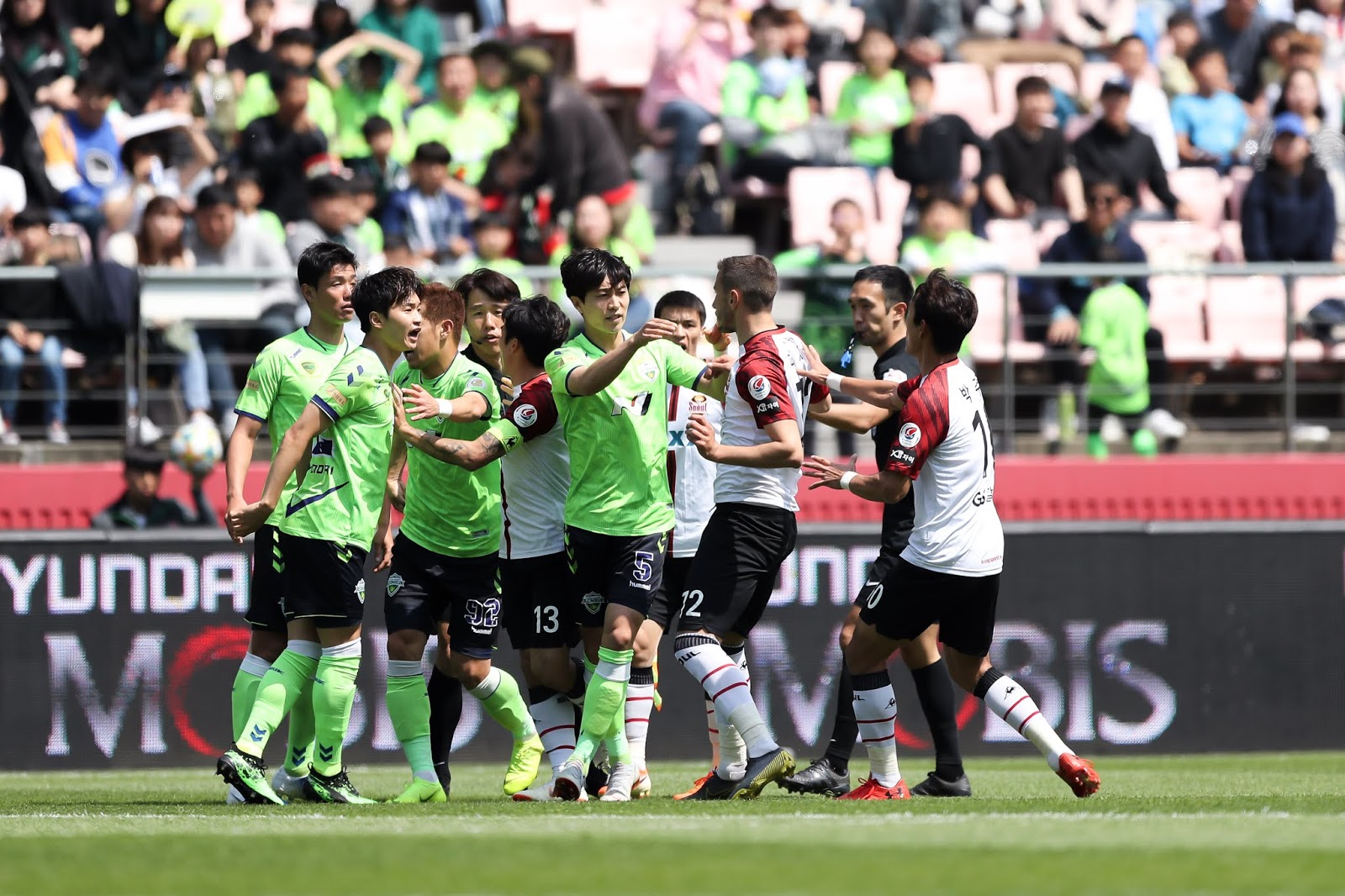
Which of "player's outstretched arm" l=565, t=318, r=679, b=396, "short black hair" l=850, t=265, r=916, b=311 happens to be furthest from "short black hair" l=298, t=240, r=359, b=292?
"short black hair" l=850, t=265, r=916, b=311

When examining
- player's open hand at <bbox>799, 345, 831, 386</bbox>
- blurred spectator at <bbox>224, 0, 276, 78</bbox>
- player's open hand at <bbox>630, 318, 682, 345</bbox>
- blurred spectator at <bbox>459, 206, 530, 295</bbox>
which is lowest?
player's open hand at <bbox>799, 345, 831, 386</bbox>

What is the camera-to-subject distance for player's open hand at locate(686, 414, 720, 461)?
7.97m

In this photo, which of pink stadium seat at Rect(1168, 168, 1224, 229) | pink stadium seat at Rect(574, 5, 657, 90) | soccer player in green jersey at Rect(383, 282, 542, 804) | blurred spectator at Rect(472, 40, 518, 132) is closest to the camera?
soccer player in green jersey at Rect(383, 282, 542, 804)

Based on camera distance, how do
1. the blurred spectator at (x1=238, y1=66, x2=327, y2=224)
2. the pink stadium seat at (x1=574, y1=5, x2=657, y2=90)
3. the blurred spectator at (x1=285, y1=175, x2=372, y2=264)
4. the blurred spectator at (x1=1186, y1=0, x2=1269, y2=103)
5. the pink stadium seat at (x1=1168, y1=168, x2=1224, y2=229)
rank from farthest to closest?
the blurred spectator at (x1=1186, y1=0, x2=1269, y2=103) → the pink stadium seat at (x1=574, y1=5, x2=657, y2=90) → the pink stadium seat at (x1=1168, y1=168, x2=1224, y2=229) → the blurred spectator at (x1=238, y1=66, x2=327, y2=224) → the blurred spectator at (x1=285, y1=175, x2=372, y2=264)

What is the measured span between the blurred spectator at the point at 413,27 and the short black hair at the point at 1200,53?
7419mm

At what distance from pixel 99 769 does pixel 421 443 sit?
4.88 metres

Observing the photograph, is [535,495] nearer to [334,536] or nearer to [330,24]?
[334,536]

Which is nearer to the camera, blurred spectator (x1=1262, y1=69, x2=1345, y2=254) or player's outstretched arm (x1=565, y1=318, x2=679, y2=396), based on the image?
player's outstretched arm (x1=565, y1=318, x2=679, y2=396)

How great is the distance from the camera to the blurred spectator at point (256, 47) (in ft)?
55.2

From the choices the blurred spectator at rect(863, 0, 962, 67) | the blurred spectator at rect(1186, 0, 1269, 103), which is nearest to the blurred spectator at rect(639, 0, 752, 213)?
the blurred spectator at rect(863, 0, 962, 67)

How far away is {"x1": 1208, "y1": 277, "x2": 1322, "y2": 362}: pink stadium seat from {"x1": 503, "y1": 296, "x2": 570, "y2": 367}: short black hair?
286 inches

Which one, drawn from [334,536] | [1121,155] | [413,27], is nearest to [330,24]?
[413,27]

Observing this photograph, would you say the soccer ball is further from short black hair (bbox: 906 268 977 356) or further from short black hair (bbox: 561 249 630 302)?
short black hair (bbox: 906 268 977 356)

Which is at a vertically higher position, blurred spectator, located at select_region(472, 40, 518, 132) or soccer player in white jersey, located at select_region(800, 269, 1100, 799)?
blurred spectator, located at select_region(472, 40, 518, 132)
